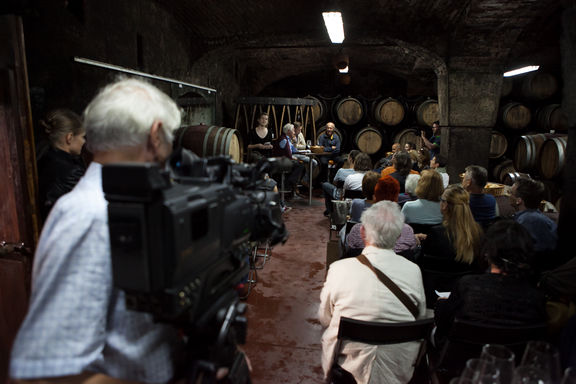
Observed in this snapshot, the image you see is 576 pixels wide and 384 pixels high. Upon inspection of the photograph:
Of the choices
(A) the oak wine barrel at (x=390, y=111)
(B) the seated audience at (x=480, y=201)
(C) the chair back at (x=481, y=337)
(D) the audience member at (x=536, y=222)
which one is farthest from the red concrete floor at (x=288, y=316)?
(A) the oak wine barrel at (x=390, y=111)

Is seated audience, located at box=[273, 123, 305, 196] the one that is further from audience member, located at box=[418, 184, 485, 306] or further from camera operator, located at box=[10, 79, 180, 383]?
camera operator, located at box=[10, 79, 180, 383]

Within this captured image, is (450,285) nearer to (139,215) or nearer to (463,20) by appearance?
(139,215)

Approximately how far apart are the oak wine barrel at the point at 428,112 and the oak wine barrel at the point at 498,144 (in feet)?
5.29

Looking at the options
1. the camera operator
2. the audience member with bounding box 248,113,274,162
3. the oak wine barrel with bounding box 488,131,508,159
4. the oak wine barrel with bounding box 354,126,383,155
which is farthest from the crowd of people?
the oak wine barrel with bounding box 354,126,383,155

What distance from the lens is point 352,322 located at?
5.55 ft

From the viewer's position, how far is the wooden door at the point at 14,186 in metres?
2.04

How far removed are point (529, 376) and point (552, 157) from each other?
5624mm

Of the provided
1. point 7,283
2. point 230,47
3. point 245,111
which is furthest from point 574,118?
point 245,111

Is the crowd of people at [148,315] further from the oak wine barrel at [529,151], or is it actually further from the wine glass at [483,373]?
the oak wine barrel at [529,151]

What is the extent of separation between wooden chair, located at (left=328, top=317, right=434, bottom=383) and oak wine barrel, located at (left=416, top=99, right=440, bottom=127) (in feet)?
28.3

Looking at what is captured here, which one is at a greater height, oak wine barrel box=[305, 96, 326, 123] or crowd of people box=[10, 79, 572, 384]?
oak wine barrel box=[305, 96, 326, 123]

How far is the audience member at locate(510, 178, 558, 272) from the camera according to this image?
9.16 feet

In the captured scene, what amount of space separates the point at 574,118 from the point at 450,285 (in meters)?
1.52

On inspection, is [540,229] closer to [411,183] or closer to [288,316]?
[411,183]
